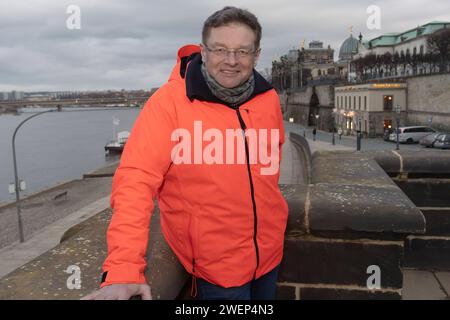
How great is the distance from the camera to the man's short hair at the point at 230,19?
1.97 metres

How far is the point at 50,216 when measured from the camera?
95.3 feet

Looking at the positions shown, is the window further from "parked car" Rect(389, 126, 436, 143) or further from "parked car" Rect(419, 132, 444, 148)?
"parked car" Rect(419, 132, 444, 148)

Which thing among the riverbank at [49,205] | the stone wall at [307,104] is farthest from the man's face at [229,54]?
the stone wall at [307,104]

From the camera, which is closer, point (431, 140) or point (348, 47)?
point (431, 140)

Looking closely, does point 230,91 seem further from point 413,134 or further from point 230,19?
point 413,134

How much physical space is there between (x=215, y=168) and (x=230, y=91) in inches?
14.2

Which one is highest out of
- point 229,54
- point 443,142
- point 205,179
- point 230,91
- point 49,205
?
point 229,54

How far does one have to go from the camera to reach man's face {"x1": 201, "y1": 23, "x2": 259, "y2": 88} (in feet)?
6.55

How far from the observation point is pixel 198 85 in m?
1.97

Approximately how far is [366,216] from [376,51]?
327 ft

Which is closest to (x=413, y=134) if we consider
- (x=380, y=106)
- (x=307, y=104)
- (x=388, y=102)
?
(x=380, y=106)

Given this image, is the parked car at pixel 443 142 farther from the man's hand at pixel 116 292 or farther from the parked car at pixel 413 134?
the man's hand at pixel 116 292

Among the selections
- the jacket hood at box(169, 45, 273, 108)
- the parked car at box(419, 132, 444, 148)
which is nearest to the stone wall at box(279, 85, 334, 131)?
the parked car at box(419, 132, 444, 148)

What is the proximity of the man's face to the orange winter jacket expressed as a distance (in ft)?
0.28
